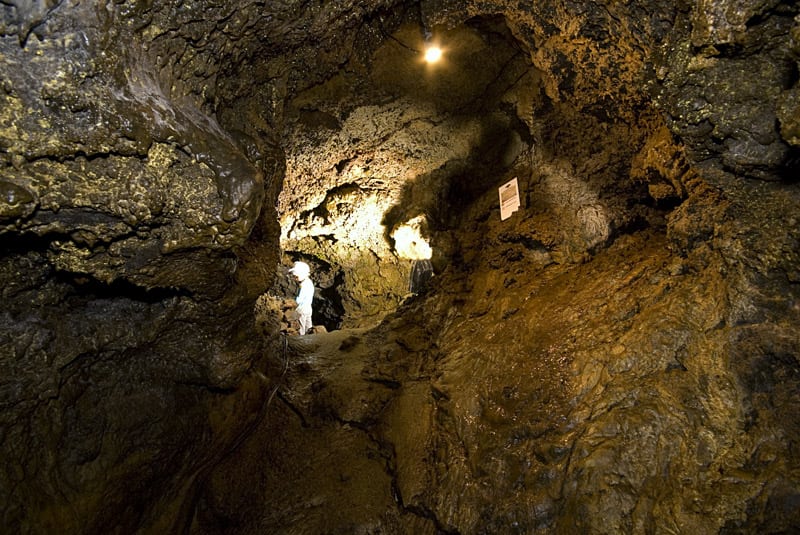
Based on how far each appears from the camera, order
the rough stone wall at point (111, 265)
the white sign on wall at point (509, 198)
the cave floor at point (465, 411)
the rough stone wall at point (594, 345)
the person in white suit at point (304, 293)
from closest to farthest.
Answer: the rough stone wall at point (111, 265) → the rough stone wall at point (594, 345) → the cave floor at point (465, 411) → the white sign on wall at point (509, 198) → the person in white suit at point (304, 293)

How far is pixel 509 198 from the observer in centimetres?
394

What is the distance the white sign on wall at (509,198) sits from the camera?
3879 millimetres

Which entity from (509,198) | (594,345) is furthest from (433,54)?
(594,345)

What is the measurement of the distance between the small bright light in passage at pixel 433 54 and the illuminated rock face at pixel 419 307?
89mm

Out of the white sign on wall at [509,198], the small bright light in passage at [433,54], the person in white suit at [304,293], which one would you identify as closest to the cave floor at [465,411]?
the white sign on wall at [509,198]

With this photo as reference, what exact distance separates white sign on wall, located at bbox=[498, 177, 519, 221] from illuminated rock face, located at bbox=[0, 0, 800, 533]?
0.28ft

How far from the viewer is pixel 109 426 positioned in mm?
2174

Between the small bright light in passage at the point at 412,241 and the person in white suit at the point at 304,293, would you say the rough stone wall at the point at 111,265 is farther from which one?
the person in white suit at the point at 304,293

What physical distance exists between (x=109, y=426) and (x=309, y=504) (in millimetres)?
1179

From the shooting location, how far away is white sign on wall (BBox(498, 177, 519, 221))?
3879mm

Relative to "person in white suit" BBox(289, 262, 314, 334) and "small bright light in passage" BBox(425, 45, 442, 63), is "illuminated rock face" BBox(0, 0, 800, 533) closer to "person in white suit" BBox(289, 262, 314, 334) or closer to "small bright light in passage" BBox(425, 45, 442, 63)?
"small bright light in passage" BBox(425, 45, 442, 63)

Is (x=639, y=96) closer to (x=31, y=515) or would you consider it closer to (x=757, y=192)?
(x=757, y=192)

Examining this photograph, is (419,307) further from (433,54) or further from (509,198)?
(433,54)

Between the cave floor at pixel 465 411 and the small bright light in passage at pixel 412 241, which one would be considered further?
the small bright light in passage at pixel 412 241
